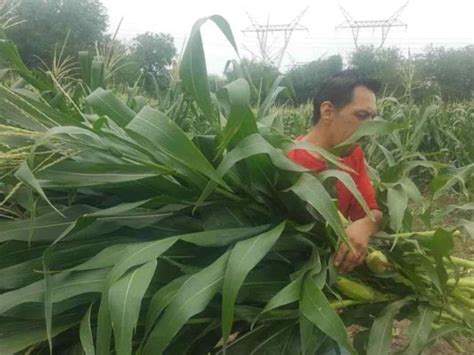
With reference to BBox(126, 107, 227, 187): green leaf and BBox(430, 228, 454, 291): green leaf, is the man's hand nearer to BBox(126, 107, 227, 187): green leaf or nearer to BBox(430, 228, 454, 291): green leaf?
BBox(430, 228, 454, 291): green leaf

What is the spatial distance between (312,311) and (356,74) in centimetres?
106

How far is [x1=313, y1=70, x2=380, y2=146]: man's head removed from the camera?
1929 millimetres

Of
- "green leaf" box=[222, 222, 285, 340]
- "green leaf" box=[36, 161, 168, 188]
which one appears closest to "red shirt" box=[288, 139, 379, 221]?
"green leaf" box=[222, 222, 285, 340]

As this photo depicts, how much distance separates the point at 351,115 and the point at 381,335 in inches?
28.2

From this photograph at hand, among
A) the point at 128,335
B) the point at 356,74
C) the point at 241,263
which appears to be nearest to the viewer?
the point at 128,335

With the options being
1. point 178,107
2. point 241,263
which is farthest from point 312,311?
point 178,107

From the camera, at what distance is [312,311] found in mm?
1296

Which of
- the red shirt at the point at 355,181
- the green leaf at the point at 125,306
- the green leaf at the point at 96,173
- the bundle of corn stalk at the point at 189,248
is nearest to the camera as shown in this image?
the green leaf at the point at 125,306

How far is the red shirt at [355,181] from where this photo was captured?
5.88 feet

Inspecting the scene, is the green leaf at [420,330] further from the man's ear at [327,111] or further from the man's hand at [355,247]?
the man's ear at [327,111]

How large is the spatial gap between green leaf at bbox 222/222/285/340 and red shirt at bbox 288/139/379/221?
0.42 metres

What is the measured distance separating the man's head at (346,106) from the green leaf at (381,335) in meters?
0.59

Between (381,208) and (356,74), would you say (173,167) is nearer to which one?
(381,208)

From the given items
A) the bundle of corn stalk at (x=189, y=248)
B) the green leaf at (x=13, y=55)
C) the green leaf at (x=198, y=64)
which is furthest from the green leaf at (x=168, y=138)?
the green leaf at (x=13, y=55)
